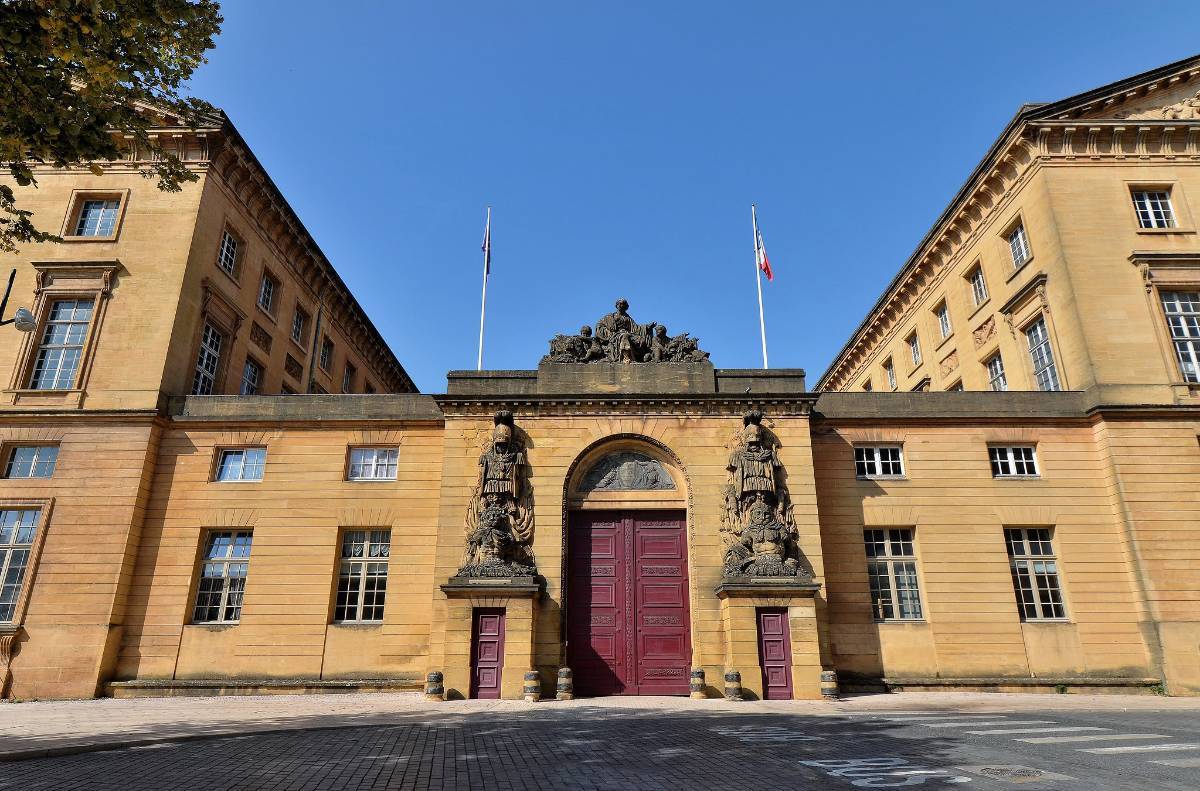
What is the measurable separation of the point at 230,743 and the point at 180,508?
39.9 ft

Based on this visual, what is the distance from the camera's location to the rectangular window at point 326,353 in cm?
3328

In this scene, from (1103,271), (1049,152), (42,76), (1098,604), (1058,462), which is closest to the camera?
(42,76)

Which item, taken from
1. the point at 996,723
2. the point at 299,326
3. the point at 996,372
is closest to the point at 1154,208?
the point at 996,372

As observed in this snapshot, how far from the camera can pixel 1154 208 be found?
957 inches

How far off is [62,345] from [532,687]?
18462mm

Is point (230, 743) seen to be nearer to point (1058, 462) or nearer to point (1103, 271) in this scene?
point (1058, 462)

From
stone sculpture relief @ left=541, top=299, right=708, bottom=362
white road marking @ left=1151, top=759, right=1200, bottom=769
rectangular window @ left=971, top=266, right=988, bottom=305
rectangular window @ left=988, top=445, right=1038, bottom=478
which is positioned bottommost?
white road marking @ left=1151, top=759, right=1200, bottom=769

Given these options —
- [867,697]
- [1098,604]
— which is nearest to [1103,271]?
[1098,604]

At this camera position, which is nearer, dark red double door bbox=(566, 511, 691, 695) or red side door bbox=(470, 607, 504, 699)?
red side door bbox=(470, 607, 504, 699)

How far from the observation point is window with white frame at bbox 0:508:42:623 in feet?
63.2

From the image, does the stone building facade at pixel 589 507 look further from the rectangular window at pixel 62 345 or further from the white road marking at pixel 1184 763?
the white road marking at pixel 1184 763

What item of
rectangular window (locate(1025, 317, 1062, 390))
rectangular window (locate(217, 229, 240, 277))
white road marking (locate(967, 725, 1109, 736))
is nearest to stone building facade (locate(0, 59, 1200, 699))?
rectangular window (locate(1025, 317, 1062, 390))

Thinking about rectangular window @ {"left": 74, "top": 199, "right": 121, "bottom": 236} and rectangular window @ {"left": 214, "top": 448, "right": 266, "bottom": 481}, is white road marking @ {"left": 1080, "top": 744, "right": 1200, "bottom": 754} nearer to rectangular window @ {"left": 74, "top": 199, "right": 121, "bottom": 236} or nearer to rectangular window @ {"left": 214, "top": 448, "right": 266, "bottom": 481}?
rectangular window @ {"left": 214, "top": 448, "right": 266, "bottom": 481}

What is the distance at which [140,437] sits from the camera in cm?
2077
